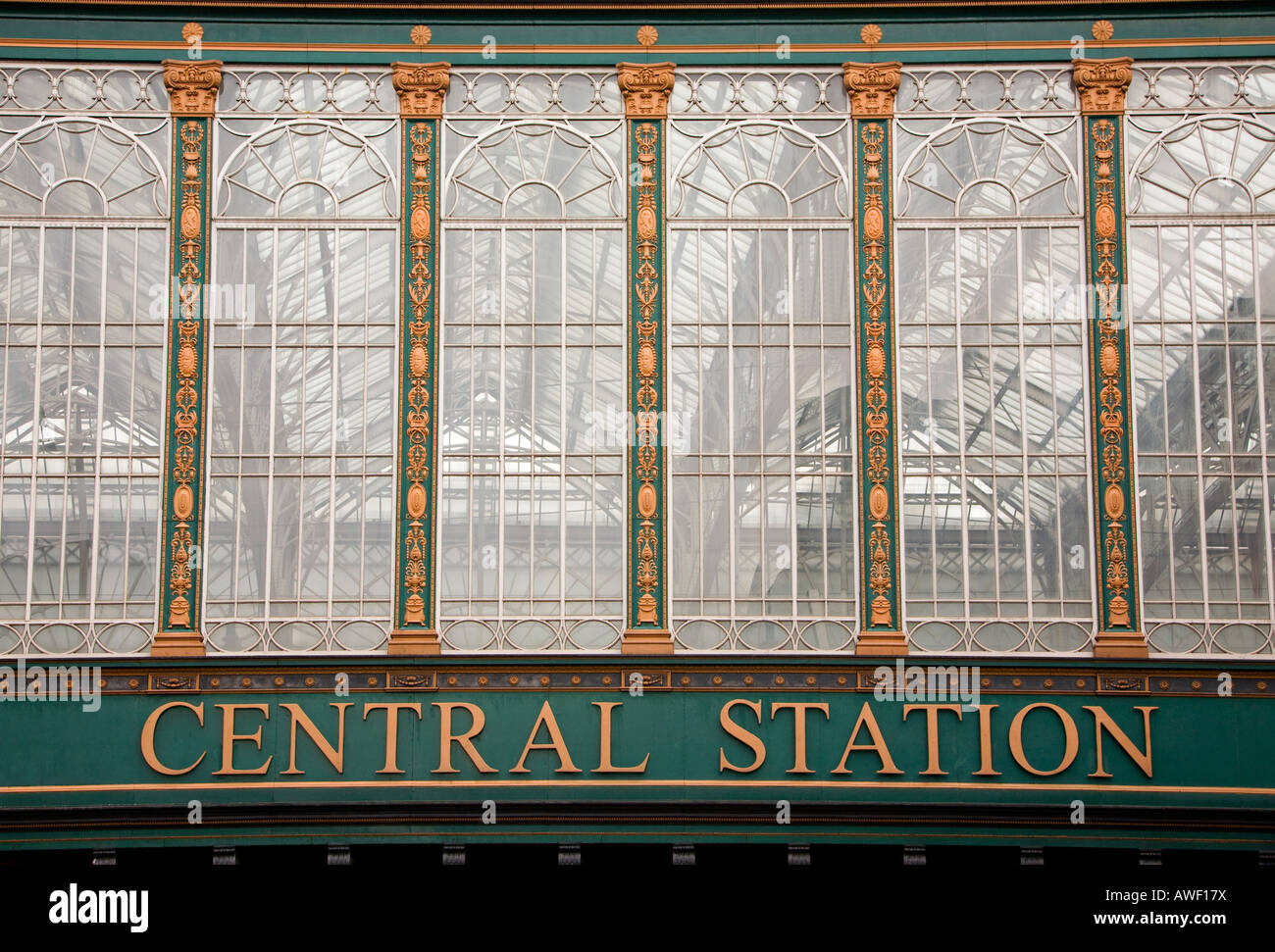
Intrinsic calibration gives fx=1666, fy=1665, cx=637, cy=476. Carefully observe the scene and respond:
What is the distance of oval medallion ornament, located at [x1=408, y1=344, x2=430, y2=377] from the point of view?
18422mm

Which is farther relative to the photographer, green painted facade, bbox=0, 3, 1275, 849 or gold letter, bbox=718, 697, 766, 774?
gold letter, bbox=718, 697, 766, 774

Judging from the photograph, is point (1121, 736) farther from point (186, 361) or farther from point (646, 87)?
point (186, 361)

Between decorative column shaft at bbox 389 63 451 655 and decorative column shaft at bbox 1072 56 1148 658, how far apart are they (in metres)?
7.25

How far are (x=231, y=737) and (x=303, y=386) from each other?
3898 millimetres

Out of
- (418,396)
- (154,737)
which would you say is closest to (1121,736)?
(418,396)

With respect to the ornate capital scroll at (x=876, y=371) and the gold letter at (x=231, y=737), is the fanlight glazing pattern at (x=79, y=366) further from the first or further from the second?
the ornate capital scroll at (x=876, y=371)

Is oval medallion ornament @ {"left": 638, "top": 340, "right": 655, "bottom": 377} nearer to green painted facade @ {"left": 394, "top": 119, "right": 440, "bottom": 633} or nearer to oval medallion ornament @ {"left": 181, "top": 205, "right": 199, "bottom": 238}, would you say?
green painted facade @ {"left": 394, "top": 119, "right": 440, "bottom": 633}

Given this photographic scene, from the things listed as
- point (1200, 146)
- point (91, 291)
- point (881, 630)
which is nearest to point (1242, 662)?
point (881, 630)

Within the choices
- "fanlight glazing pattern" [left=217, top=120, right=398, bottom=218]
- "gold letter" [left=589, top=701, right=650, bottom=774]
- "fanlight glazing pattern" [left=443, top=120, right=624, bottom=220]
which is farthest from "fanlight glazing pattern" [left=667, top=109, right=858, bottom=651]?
"fanlight glazing pattern" [left=217, top=120, right=398, bottom=218]

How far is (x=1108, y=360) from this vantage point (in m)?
18.4

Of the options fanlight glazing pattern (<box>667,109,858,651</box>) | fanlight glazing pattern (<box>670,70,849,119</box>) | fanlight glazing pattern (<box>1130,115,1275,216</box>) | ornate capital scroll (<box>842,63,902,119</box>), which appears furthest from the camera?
fanlight glazing pattern (<box>670,70,849,119</box>)

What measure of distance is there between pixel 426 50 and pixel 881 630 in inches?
326

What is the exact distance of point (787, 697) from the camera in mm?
17859

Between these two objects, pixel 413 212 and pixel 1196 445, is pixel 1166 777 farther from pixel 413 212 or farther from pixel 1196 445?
pixel 413 212
